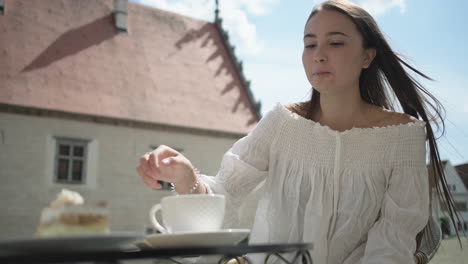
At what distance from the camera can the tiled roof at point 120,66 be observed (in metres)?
11.6

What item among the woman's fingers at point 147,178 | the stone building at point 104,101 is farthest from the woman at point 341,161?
the stone building at point 104,101

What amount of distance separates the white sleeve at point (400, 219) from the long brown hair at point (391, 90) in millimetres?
174

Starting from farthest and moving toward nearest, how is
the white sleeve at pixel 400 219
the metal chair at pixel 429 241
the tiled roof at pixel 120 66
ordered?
the tiled roof at pixel 120 66, the metal chair at pixel 429 241, the white sleeve at pixel 400 219

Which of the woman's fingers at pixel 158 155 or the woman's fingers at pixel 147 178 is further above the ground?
the woman's fingers at pixel 158 155

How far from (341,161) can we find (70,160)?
35.2ft

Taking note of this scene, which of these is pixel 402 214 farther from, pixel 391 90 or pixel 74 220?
pixel 74 220

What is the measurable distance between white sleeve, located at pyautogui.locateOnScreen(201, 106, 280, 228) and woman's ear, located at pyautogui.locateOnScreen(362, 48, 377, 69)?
9.5 inches

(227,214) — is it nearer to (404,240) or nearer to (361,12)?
(404,240)

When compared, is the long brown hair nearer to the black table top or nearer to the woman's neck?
the woman's neck

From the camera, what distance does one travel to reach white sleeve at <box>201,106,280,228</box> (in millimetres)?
1267

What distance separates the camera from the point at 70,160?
11.4m

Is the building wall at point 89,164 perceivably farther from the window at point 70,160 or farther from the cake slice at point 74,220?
the cake slice at point 74,220

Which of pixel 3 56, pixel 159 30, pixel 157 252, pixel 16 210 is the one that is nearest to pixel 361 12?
pixel 157 252

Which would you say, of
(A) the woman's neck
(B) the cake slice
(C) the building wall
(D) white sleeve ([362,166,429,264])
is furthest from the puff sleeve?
(C) the building wall
